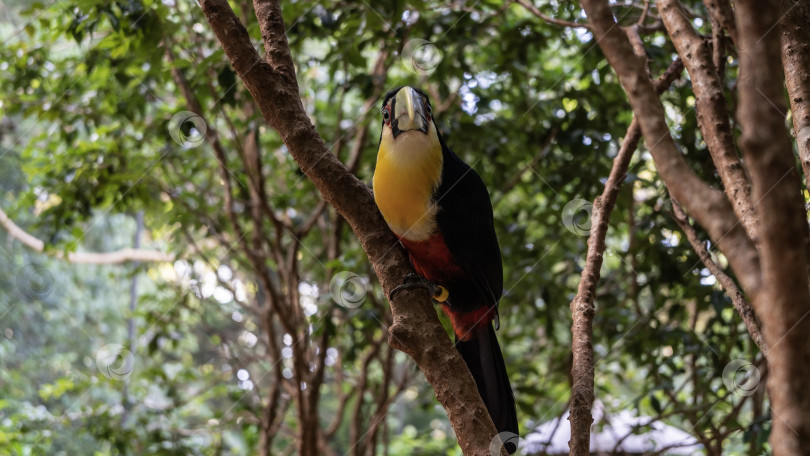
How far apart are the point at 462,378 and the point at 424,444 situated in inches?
115

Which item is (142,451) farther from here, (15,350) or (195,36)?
(15,350)

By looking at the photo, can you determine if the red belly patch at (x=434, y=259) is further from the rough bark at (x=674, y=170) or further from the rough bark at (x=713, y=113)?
the rough bark at (x=674, y=170)

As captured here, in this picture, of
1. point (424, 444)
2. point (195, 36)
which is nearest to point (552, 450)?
point (424, 444)

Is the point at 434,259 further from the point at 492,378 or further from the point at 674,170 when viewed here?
the point at 674,170

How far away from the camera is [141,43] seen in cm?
214

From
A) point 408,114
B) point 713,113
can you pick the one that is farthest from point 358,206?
point 713,113

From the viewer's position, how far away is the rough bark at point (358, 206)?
1.11 meters

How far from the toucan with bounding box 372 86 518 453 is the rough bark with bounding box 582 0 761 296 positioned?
66cm

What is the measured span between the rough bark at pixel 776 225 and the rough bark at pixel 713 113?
541 millimetres

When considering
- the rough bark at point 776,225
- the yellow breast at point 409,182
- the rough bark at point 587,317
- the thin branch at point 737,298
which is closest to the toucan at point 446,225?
the yellow breast at point 409,182

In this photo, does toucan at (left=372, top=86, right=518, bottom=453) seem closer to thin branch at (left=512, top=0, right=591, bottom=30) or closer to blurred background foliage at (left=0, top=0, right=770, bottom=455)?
thin branch at (left=512, top=0, right=591, bottom=30)

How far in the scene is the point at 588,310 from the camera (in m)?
1.30

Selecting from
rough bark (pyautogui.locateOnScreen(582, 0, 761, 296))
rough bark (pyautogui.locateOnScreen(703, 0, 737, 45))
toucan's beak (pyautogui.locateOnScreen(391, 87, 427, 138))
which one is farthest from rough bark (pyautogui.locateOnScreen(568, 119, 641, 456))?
rough bark (pyautogui.locateOnScreen(582, 0, 761, 296))

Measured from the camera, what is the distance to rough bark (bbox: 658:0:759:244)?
3.65ft
